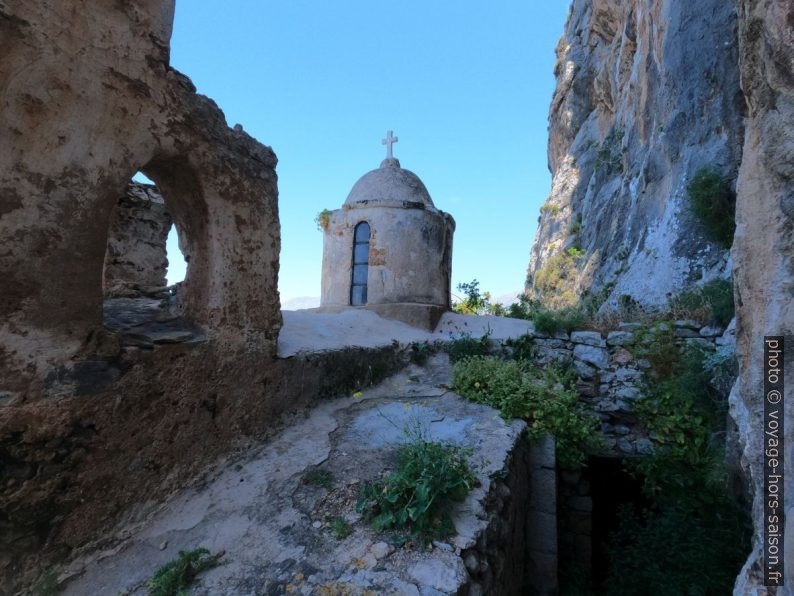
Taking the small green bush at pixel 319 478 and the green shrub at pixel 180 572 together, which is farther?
the small green bush at pixel 319 478

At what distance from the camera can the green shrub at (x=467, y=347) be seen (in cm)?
702

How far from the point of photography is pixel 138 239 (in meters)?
5.61

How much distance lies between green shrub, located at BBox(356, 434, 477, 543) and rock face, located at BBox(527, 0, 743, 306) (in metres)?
6.67

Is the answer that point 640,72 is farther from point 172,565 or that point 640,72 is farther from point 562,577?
point 172,565

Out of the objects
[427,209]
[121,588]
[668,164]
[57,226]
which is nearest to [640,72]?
[668,164]

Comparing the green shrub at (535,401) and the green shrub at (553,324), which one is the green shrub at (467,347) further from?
the green shrub at (535,401)

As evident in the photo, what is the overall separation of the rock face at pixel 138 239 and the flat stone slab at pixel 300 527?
9.04ft

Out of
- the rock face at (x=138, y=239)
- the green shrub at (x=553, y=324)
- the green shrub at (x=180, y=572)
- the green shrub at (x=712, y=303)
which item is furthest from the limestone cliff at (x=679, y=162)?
Answer: the rock face at (x=138, y=239)

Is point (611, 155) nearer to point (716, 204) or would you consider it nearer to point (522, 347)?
point (716, 204)

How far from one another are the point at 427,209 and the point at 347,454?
5974mm

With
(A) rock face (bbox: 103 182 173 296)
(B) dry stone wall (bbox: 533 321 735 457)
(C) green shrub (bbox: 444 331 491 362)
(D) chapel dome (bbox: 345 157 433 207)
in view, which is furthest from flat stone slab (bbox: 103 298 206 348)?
(D) chapel dome (bbox: 345 157 433 207)

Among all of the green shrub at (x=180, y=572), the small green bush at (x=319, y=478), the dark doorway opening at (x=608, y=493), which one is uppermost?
the small green bush at (x=319, y=478)

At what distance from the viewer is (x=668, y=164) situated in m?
10.5

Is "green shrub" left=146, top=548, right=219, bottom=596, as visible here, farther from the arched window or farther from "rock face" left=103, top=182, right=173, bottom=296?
the arched window
